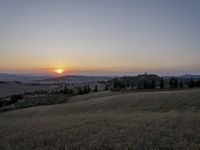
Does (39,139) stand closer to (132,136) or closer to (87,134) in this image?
(87,134)

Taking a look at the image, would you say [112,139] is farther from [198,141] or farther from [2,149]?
[2,149]

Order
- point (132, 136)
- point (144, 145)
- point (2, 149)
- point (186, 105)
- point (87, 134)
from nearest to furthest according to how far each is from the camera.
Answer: point (144, 145)
point (2, 149)
point (132, 136)
point (87, 134)
point (186, 105)

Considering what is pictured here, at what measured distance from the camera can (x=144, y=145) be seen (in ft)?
27.9

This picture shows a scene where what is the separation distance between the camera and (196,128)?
37.1ft

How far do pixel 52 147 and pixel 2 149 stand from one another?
90.4 inches

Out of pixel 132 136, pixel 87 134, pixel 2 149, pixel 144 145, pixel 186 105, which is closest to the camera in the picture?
pixel 144 145

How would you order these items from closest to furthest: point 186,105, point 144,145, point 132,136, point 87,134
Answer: point 144,145
point 132,136
point 87,134
point 186,105

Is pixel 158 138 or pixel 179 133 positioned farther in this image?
pixel 179 133

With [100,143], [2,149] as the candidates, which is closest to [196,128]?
[100,143]

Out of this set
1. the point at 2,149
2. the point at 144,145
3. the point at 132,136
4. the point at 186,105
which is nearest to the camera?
the point at 144,145

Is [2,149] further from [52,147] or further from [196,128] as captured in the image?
[196,128]

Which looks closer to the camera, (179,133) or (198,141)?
(198,141)

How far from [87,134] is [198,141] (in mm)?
5472

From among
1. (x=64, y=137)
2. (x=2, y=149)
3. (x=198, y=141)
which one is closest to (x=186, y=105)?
(x=198, y=141)
